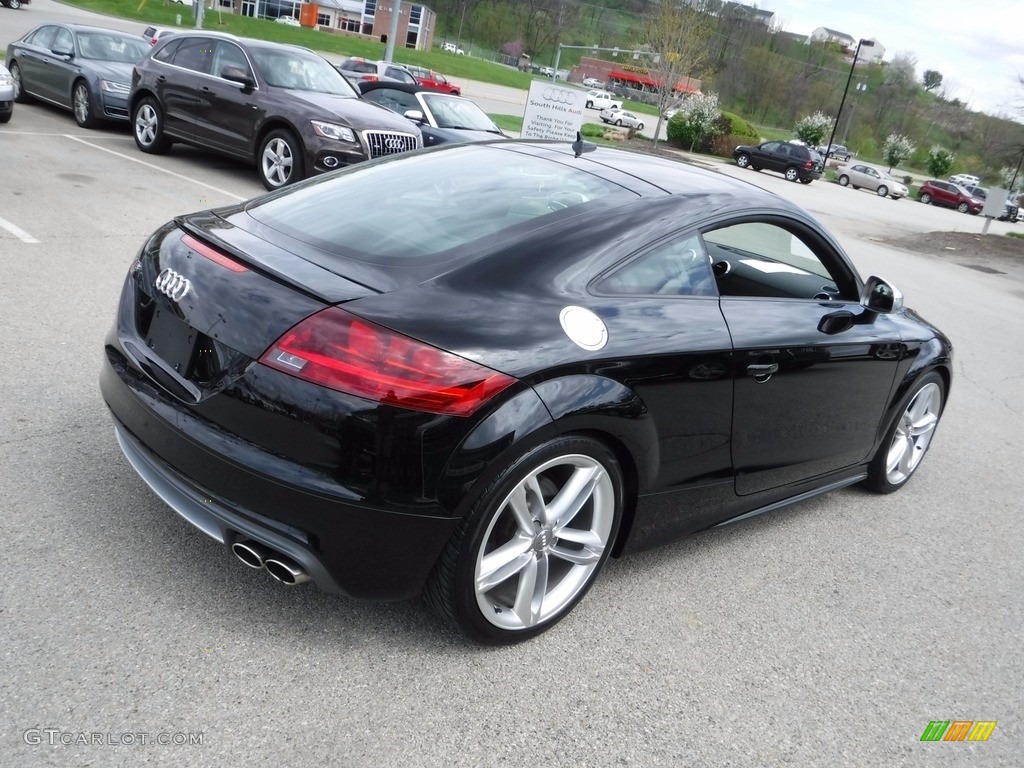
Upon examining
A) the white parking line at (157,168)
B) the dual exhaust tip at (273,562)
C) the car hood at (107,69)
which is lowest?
the white parking line at (157,168)

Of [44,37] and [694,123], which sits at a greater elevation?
[44,37]

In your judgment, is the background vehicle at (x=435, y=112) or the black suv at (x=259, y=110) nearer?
the black suv at (x=259, y=110)

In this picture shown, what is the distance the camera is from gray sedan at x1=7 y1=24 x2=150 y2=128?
13297mm

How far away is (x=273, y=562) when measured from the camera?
8.45 feet

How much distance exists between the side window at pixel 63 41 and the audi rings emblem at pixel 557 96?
28.8ft

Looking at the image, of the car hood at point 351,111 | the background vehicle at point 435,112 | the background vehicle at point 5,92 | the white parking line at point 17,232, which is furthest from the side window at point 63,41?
the white parking line at point 17,232

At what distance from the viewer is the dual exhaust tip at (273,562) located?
256cm

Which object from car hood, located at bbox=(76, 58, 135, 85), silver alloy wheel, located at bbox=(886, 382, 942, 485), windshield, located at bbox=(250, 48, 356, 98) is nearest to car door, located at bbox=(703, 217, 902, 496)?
silver alloy wheel, located at bbox=(886, 382, 942, 485)

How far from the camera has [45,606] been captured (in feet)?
8.93

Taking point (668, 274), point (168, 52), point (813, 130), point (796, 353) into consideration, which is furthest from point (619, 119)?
point (668, 274)

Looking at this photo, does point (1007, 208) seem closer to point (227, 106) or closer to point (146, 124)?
point (227, 106)

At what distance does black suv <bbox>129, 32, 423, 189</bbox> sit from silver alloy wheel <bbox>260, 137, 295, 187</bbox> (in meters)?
0.01

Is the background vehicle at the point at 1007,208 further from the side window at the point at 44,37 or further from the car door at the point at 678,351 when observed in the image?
the car door at the point at 678,351

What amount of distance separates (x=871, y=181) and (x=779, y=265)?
48895mm
